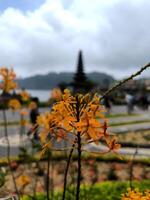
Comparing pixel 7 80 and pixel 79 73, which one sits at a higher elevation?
pixel 79 73

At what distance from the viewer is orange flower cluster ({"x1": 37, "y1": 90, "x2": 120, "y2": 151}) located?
4.02ft

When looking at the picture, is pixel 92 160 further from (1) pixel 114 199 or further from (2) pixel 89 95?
(2) pixel 89 95

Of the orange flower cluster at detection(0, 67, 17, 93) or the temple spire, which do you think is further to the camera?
the temple spire

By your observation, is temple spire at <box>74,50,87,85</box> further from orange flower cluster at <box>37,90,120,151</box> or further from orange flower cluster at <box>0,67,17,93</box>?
orange flower cluster at <box>37,90,120,151</box>

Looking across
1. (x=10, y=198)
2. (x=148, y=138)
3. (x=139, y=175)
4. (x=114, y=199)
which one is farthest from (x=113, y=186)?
(x=148, y=138)

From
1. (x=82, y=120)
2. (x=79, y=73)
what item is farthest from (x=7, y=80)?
(x=79, y=73)

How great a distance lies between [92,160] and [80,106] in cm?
876

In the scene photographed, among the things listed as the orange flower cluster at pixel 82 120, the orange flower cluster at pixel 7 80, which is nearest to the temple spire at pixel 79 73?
the orange flower cluster at pixel 7 80

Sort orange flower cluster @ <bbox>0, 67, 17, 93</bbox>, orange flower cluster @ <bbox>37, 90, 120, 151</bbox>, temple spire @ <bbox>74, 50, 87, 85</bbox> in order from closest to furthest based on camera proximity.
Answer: orange flower cluster @ <bbox>37, 90, 120, 151</bbox> < orange flower cluster @ <bbox>0, 67, 17, 93</bbox> < temple spire @ <bbox>74, 50, 87, 85</bbox>

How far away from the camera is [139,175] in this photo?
31.9 feet

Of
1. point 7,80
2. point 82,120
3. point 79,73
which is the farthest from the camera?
point 79,73

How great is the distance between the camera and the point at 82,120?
123cm

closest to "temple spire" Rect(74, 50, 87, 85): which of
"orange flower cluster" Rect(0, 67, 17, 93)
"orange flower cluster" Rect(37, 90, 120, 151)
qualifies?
"orange flower cluster" Rect(0, 67, 17, 93)

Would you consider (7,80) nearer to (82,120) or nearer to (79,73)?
(82,120)
